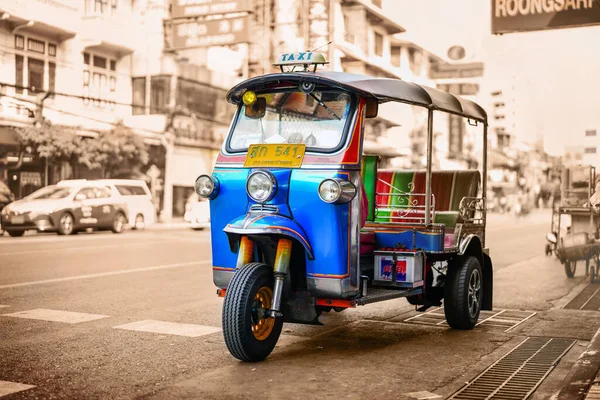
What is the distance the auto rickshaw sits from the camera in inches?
266

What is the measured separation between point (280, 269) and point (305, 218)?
49cm

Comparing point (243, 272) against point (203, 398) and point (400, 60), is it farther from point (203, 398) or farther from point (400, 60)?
point (400, 60)

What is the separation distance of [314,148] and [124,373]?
2427 millimetres

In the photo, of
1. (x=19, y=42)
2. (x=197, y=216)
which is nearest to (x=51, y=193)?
(x=19, y=42)

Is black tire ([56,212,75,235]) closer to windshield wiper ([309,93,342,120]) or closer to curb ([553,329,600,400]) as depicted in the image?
windshield wiper ([309,93,342,120])

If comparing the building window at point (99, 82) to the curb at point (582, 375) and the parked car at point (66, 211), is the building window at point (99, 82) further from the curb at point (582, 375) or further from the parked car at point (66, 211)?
the curb at point (582, 375)

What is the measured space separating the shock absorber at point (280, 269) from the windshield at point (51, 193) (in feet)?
67.3

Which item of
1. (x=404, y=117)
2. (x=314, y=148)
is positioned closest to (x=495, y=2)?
(x=314, y=148)

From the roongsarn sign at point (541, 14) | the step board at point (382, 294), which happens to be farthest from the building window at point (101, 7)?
the step board at point (382, 294)

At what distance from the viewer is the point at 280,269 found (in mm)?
6734

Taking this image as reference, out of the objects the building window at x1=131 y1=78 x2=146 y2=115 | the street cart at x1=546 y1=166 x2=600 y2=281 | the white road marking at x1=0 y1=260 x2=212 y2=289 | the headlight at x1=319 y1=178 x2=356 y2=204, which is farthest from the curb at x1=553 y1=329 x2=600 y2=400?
the building window at x1=131 y1=78 x2=146 y2=115

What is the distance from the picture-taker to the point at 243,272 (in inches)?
260

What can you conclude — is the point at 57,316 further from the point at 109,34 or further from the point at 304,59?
the point at 109,34

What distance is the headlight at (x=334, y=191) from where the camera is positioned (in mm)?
6688
